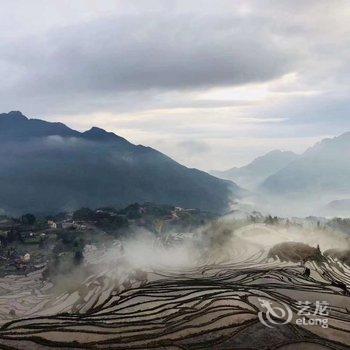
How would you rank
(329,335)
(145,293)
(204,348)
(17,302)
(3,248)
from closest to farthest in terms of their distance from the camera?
(204,348)
(329,335)
(145,293)
(17,302)
(3,248)

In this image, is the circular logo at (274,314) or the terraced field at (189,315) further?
the circular logo at (274,314)

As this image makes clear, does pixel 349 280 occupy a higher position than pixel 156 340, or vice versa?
pixel 156 340

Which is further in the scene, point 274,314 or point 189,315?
point 189,315

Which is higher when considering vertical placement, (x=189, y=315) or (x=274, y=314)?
(x=274, y=314)

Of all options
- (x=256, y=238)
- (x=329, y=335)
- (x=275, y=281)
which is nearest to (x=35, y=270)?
(x=256, y=238)

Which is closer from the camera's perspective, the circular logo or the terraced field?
the terraced field

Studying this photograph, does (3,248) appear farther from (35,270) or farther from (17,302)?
(17,302)

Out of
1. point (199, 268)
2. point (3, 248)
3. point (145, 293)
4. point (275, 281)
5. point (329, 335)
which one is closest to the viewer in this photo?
point (329, 335)

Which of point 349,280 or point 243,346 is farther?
point 349,280
